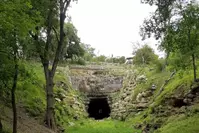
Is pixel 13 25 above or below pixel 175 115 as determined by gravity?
above

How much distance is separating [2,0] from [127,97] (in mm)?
22906

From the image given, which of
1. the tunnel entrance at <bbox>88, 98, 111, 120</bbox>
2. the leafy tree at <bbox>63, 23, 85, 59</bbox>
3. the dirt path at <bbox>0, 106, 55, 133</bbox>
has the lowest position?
the tunnel entrance at <bbox>88, 98, 111, 120</bbox>

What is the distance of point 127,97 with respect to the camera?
2977 centimetres

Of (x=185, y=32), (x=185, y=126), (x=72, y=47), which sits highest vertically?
(x=72, y=47)

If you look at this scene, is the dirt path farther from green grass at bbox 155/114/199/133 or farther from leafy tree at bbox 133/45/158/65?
leafy tree at bbox 133/45/158/65

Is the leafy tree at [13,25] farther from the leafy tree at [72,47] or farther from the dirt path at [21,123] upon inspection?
the leafy tree at [72,47]

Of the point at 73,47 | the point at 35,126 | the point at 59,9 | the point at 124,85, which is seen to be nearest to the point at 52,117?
the point at 35,126

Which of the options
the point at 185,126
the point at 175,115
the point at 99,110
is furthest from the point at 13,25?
the point at 99,110

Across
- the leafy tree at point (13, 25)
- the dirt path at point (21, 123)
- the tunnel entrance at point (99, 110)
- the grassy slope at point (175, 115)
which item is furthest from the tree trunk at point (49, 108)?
the tunnel entrance at point (99, 110)

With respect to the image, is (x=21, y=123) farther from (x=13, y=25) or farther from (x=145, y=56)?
(x=145, y=56)

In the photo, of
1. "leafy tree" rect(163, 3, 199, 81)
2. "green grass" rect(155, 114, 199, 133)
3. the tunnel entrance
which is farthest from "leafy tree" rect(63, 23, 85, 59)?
"green grass" rect(155, 114, 199, 133)

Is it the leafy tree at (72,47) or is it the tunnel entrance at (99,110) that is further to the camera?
the leafy tree at (72,47)

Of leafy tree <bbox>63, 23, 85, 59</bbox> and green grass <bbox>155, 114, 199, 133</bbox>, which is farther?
leafy tree <bbox>63, 23, 85, 59</bbox>

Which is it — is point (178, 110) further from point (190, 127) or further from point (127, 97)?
point (127, 97)
